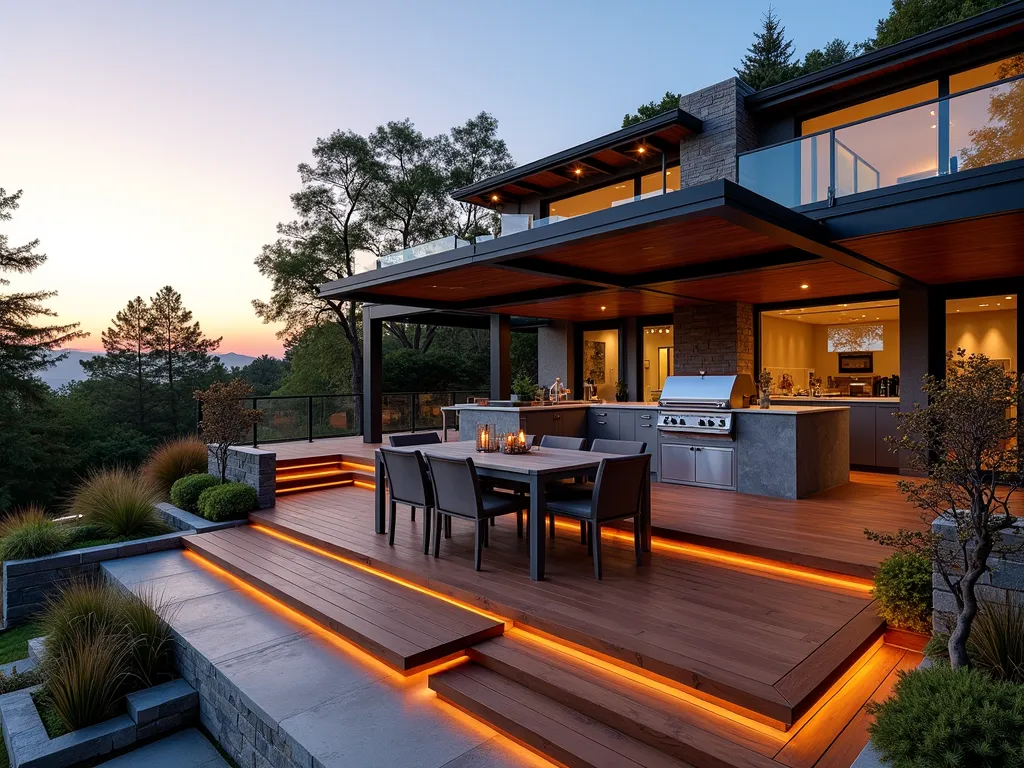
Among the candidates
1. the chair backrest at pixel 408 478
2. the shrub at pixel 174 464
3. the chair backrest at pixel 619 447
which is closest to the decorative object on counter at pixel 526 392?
the chair backrest at pixel 619 447

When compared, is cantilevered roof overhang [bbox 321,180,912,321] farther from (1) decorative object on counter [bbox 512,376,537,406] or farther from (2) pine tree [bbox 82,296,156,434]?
(2) pine tree [bbox 82,296,156,434]

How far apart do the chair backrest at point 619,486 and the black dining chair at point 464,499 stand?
85 cm

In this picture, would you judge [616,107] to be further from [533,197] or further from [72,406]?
[72,406]

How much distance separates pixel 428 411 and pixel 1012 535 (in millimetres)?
12975

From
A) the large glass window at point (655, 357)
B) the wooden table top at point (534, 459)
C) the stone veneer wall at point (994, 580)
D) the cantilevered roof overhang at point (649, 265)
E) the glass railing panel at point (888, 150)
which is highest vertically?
the glass railing panel at point (888, 150)

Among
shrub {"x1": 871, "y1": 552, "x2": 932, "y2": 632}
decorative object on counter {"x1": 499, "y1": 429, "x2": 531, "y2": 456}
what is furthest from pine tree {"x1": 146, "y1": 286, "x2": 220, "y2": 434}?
shrub {"x1": 871, "y1": 552, "x2": 932, "y2": 632}

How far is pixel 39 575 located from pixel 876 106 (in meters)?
13.0

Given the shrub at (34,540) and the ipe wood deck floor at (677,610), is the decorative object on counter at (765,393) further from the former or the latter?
the shrub at (34,540)

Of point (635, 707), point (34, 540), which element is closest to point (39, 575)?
point (34, 540)

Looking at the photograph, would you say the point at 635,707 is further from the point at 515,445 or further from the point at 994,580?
the point at 515,445

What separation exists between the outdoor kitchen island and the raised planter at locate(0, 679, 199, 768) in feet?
17.4

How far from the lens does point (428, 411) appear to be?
14914 millimetres

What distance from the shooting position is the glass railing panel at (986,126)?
5316 millimetres

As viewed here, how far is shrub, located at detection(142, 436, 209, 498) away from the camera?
8977mm
